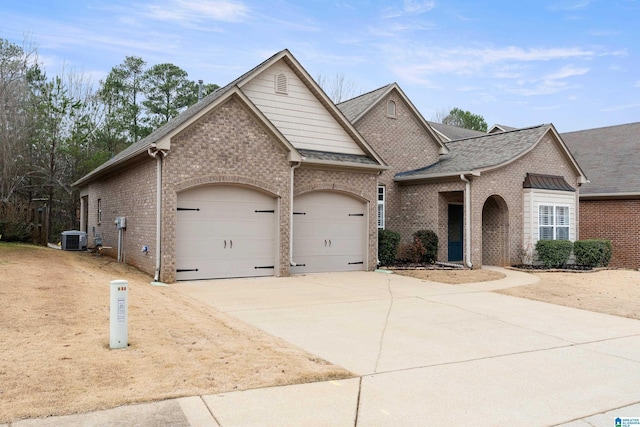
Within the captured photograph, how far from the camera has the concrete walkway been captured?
14.9 ft

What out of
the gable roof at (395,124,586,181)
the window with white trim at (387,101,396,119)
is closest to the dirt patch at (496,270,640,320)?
the gable roof at (395,124,586,181)

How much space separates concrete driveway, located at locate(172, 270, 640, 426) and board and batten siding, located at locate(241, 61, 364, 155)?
5.88 metres

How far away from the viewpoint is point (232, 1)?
14.9m

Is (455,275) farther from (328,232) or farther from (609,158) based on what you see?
(609,158)

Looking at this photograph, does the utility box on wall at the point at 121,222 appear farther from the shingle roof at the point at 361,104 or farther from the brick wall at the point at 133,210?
the shingle roof at the point at 361,104

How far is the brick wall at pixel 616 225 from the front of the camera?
20.6 m

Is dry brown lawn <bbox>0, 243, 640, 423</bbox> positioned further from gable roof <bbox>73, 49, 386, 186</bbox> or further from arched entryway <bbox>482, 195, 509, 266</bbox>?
arched entryway <bbox>482, 195, 509, 266</bbox>

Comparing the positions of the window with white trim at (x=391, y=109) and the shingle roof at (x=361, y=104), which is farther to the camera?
the window with white trim at (x=391, y=109)

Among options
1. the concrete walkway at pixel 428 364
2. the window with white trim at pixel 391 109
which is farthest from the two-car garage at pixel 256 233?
the window with white trim at pixel 391 109

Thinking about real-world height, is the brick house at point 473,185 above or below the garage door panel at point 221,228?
above

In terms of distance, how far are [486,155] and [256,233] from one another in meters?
10.2

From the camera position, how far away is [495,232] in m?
19.2

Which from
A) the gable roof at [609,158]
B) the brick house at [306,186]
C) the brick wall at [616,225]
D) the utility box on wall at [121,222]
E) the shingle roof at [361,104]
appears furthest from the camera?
the gable roof at [609,158]

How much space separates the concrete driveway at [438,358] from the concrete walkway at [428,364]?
2 centimetres
